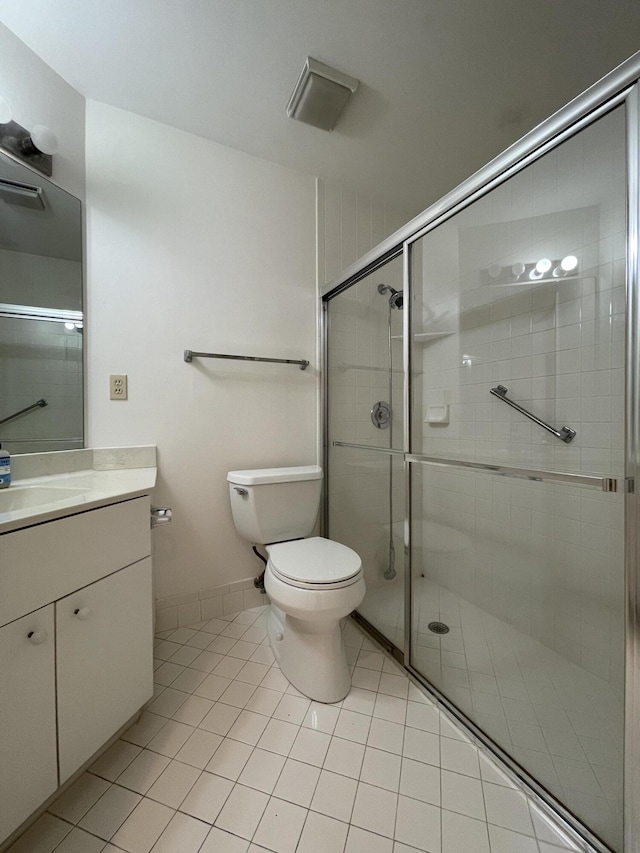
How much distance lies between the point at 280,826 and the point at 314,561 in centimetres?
63

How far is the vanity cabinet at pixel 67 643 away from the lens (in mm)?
699

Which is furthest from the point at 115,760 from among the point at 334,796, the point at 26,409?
the point at 26,409

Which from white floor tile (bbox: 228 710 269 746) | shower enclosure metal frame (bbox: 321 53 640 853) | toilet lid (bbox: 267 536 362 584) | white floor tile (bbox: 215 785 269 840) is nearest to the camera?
shower enclosure metal frame (bbox: 321 53 640 853)

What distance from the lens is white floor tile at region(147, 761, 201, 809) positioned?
2.79 feet

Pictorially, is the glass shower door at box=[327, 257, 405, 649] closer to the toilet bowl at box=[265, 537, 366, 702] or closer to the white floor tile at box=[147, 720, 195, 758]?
the toilet bowl at box=[265, 537, 366, 702]

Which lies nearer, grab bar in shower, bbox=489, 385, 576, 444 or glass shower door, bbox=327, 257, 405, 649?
grab bar in shower, bbox=489, 385, 576, 444

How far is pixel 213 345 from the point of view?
5.29ft

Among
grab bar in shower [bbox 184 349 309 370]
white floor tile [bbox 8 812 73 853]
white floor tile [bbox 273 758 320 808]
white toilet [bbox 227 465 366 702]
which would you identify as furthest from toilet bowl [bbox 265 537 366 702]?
grab bar in shower [bbox 184 349 309 370]

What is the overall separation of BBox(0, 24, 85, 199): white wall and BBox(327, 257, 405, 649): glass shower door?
122cm

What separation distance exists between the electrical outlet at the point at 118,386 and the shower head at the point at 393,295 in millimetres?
1189

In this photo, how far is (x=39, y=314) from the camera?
126 cm

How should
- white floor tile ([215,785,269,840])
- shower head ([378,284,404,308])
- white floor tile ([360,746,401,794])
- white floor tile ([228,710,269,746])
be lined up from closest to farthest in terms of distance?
white floor tile ([215,785,269,840]) < white floor tile ([360,746,401,794]) < white floor tile ([228,710,269,746]) < shower head ([378,284,404,308])

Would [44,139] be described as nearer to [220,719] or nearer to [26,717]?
[26,717]

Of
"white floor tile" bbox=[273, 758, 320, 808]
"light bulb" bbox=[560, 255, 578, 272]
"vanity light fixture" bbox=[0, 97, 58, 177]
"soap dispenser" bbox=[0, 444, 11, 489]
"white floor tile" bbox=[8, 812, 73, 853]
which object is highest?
"vanity light fixture" bbox=[0, 97, 58, 177]
